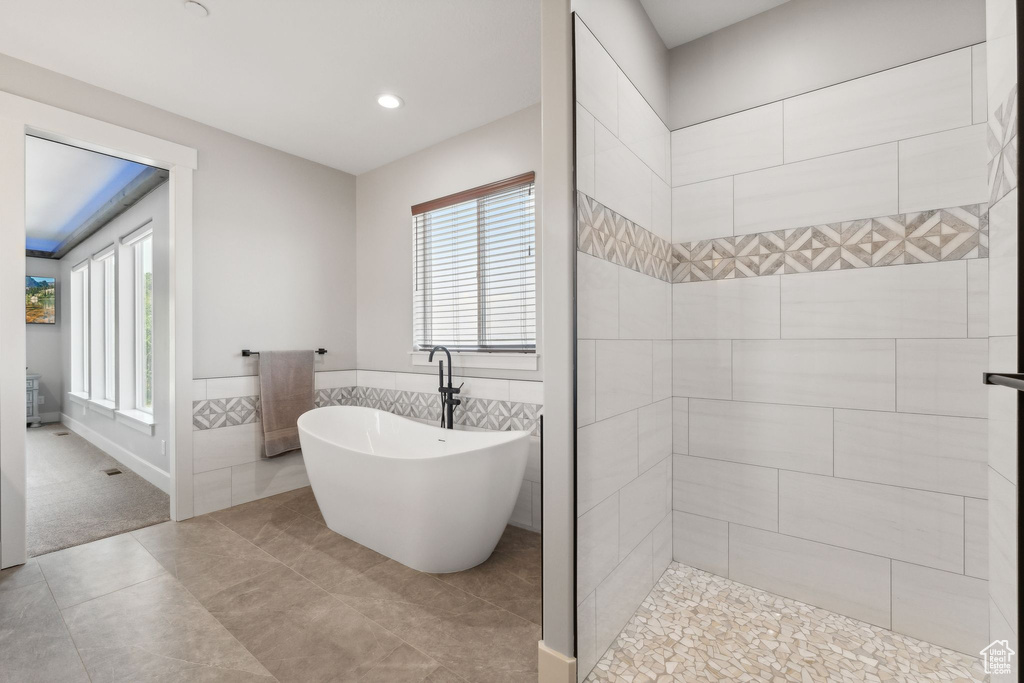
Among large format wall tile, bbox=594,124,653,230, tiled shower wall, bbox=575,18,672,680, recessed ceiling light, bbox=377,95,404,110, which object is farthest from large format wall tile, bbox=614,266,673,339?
recessed ceiling light, bbox=377,95,404,110

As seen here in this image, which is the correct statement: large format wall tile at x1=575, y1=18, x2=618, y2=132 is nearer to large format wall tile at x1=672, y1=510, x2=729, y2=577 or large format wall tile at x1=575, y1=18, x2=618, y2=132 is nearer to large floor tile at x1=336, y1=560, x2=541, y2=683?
large format wall tile at x1=672, y1=510, x2=729, y2=577

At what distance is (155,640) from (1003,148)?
9.47ft

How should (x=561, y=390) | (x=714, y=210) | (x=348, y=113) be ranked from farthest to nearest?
1. (x=348, y=113)
2. (x=714, y=210)
3. (x=561, y=390)

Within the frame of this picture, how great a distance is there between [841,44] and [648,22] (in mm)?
783

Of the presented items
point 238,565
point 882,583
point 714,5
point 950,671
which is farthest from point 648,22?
point 238,565

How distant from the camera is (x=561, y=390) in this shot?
1.49 metres

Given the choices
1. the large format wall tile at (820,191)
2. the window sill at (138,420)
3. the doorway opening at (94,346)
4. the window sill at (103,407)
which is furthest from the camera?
the window sill at (103,407)

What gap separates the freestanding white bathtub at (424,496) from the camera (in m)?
2.16

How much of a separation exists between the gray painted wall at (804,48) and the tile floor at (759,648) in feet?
7.12

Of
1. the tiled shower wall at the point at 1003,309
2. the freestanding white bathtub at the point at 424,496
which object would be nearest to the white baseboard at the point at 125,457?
the freestanding white bathtub at the point at 424,496

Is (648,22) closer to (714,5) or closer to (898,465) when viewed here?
(714,5)

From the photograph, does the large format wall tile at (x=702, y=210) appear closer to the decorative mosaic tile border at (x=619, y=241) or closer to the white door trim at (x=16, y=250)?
the decorative mosaic tile border at (x=619, y=241)

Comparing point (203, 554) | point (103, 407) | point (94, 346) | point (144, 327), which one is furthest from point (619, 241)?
point (94, 346)

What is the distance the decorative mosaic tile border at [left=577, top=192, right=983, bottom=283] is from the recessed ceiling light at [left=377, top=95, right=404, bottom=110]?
1.80 m
